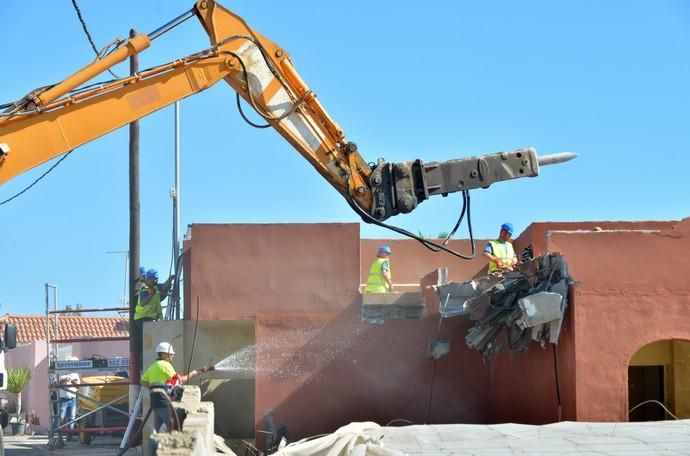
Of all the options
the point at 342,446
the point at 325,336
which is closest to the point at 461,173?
the point at 342,446

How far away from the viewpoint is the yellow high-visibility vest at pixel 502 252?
1680 cm

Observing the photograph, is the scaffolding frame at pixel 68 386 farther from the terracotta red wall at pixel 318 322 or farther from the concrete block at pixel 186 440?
the concrete block at pixel 186 440

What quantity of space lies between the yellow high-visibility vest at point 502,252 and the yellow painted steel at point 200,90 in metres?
5.35

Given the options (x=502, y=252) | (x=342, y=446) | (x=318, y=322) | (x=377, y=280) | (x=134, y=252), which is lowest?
(x=342, y=446)

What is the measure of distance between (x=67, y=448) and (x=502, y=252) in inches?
446

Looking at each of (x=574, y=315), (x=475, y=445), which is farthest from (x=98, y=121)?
(x=574, y=315)

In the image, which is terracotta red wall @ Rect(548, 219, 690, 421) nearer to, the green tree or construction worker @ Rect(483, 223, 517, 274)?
construction worker @ Rect(483, 223, 517, 274)

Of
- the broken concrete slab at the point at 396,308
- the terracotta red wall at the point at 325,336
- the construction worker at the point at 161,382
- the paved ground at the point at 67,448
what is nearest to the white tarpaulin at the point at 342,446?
the construction worker at the point at 161,382

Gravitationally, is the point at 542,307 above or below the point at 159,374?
above

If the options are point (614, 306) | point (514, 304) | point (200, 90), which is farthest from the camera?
point (514, 304)

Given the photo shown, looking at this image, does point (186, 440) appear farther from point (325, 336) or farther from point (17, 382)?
point (17, 382)

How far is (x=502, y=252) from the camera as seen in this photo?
55.6 feet

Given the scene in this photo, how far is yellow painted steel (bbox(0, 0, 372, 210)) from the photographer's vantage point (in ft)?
34.0

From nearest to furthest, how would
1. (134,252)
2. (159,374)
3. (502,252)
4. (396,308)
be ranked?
(159,374), (502,252), (396,308), (134,252)
